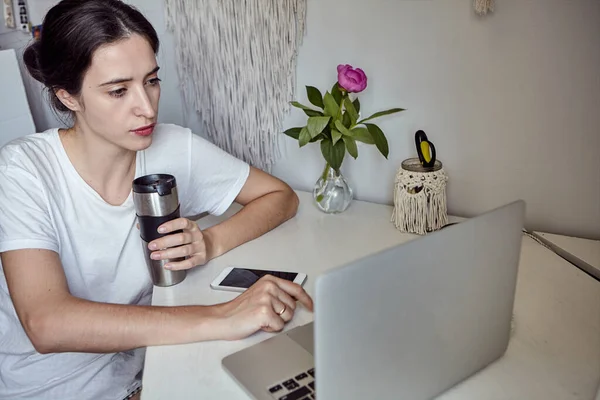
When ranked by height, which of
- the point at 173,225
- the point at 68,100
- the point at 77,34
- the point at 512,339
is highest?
the point at 77,34

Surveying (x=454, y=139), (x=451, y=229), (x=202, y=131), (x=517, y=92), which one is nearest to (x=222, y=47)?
(x=202, y=131)

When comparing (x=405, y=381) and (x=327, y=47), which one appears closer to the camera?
(x=405, y=381)

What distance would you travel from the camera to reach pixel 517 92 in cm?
118

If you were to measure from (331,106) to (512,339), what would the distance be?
2.06 ft

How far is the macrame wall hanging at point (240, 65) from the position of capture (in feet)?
4.83

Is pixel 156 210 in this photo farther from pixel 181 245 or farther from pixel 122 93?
pixel 122 93

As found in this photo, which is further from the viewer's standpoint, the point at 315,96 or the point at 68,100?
the point at 315,96

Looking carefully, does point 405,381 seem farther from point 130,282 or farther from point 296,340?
point 130,282

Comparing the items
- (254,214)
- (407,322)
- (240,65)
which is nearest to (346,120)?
(254,214)

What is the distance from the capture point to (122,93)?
1041 millimetres

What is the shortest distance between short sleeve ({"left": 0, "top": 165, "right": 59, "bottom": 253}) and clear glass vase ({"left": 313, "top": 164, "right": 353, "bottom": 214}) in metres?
0.60

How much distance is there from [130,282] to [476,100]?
2.64 feet

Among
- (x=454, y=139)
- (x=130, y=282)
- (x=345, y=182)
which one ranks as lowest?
(x=130, y=282)

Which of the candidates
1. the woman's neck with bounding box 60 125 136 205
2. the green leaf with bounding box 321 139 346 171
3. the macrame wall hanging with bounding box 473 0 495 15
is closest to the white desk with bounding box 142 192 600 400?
the green leaf with bounding box 321 139 346 171
